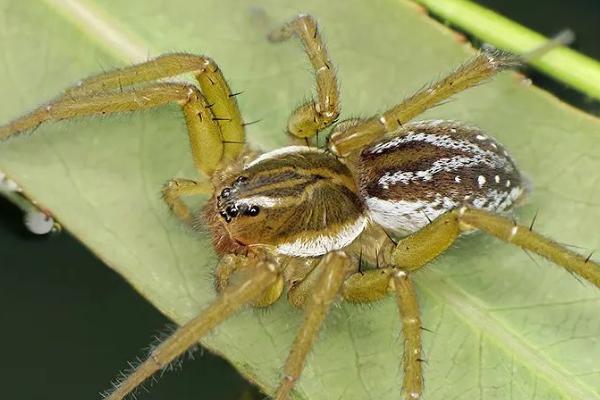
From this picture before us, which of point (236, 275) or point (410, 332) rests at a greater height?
point (236, 275)

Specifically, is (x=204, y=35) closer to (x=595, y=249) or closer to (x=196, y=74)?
(x=196, y=74)

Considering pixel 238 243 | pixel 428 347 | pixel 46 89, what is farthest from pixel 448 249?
pixel 46 89

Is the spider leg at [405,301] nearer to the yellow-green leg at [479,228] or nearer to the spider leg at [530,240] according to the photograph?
the yellow-green leg at [479,228]

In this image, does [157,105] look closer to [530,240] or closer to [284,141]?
[284,141]

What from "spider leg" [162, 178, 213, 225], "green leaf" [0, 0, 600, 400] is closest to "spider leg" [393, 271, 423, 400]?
"green leaf" [0, 0, 600, 400]

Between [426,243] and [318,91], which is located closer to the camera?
[426,243]

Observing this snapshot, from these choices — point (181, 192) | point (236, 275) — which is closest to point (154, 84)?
point (181, 192)

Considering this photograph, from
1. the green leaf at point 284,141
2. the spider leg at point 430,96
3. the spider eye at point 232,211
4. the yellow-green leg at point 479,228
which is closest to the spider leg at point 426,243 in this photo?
the yellow-green leg at point 479,228
